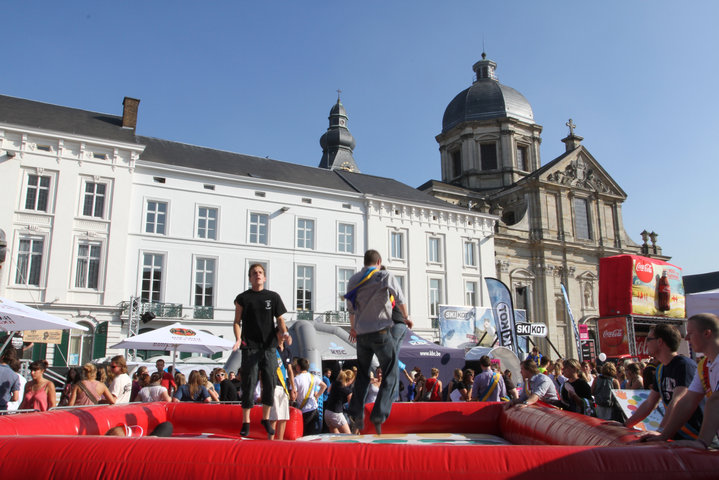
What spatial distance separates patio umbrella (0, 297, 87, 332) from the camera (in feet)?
32.2

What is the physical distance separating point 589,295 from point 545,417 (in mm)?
43488

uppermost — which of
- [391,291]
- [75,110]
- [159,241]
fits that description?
[75,110]

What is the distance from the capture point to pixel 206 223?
1172 inches

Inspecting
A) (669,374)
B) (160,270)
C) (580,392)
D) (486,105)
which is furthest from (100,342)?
(486,105)

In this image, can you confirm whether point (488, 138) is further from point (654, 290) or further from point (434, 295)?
point (654, 290)

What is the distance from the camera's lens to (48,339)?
2292 cm

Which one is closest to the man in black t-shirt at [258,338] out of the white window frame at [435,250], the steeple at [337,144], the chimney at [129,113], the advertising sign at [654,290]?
the advertising sign at [654,290]

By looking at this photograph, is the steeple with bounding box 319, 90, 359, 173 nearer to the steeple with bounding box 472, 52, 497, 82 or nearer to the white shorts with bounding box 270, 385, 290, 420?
the steeple with bounding box 472, 52, 497, 82

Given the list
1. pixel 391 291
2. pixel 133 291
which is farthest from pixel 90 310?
pixel 391 291

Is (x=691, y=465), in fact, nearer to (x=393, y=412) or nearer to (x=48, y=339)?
(x=393, y=412)

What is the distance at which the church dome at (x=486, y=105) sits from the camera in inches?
2147

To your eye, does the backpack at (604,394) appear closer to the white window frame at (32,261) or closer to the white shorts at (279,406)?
the white shorts at (279,406)

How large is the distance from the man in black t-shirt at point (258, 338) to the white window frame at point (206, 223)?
24.3m

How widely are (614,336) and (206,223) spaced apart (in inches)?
817
